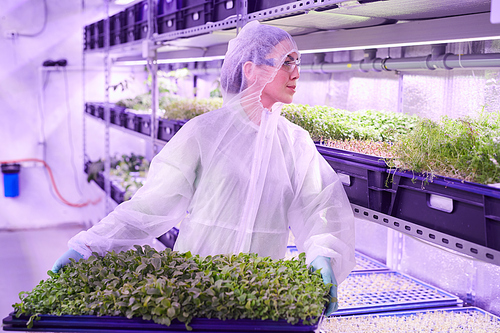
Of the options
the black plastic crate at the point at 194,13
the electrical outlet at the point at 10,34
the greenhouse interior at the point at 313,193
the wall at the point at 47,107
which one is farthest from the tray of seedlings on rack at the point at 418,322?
the electrical outlet at the point at 10,34

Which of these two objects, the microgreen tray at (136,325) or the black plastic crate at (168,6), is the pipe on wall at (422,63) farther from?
the microgreen tray at (136,325)

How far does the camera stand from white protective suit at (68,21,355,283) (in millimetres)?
1439

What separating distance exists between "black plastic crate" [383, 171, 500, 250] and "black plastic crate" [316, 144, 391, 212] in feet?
0.10

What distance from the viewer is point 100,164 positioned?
5.17 metres

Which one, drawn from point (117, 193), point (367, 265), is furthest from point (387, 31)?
point (117, 193)

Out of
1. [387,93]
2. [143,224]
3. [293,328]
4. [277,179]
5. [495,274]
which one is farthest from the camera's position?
[387,93]

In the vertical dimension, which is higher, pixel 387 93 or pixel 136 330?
pixel 387 93

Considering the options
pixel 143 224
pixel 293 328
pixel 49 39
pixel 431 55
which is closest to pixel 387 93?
pixel 431 55

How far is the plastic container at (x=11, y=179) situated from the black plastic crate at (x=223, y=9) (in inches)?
181

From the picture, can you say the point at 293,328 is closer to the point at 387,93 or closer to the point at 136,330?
the point at 136,330

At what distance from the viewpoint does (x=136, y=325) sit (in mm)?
986

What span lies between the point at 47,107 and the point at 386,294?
5.33 m

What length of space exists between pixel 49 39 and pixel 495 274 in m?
5.87

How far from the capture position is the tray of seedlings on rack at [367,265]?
2.39 metres
